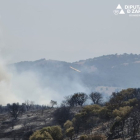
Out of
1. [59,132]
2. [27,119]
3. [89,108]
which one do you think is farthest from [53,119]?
[59,132]

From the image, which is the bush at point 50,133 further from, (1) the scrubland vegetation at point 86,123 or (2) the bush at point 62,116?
(2) the bush at point 62,116

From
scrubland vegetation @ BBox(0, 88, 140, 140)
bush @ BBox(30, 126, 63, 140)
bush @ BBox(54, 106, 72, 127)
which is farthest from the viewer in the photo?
bush @ BBox(54, 106, 72, 127)

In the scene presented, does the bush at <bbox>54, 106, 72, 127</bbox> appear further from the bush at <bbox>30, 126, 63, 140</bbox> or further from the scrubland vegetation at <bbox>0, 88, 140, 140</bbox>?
the bush at <bbox>30, 126, 63, 140</bbox>

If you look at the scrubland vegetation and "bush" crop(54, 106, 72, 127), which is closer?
the scrubland vegetation

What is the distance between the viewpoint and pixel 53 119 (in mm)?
173375

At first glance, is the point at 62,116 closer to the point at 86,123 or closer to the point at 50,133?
the point at 86,123

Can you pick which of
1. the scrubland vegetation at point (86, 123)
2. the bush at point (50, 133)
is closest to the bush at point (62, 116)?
the scrubland vegetation at point (86, 123)

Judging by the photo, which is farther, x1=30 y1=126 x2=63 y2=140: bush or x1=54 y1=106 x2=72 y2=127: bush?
x1=54 y1=106 x2=72 y2=127: bush

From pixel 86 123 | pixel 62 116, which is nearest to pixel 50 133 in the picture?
pixel 86 123

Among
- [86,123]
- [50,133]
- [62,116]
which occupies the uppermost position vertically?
[62,116]

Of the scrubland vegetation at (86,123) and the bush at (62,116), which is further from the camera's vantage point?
the bush at (62,116)

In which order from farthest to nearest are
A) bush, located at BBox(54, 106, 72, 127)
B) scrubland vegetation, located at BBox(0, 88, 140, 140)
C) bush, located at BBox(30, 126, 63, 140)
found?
bush, located at BBox(54, 106, 72, 127)
bush, located at BBox(30, 126, 63, 140)
scrubland vegetation, located at BBox(0, 88, 140, 140)

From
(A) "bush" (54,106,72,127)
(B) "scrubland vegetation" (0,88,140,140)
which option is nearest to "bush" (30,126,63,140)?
(B) "scrubland vegetation" (0,88,140,140)

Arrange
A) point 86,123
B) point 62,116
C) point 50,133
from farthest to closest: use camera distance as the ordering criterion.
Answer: point 62,116 → point 86,123 → point 50,133
